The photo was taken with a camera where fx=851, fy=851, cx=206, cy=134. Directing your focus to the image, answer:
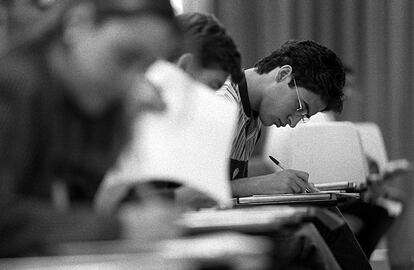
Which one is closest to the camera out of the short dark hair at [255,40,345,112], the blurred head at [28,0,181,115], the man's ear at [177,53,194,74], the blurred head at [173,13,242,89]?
the blurred head at [28,0,181,115]

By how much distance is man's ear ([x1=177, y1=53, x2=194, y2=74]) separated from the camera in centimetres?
179

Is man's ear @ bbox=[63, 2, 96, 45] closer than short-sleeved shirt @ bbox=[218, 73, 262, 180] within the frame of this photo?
Yes

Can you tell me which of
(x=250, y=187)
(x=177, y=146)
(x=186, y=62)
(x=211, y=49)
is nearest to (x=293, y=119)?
→ (x=250, y=187)

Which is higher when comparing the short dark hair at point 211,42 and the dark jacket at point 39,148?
the dark jacket at point 39,148

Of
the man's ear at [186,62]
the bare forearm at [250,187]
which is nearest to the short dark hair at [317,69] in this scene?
the bare forearm at [250,187]

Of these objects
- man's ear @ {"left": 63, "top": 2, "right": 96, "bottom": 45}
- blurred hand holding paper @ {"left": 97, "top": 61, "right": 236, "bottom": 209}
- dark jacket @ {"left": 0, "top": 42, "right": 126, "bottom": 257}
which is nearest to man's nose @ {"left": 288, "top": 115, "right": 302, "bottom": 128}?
blurred hand holding paper @ {"left": 97, "top": 61, "right": 236, "bottom": 209}

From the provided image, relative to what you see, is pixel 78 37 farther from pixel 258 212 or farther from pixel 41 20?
pixel 258 212

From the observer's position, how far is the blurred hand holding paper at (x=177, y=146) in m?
1.46

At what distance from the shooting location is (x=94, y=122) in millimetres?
1231

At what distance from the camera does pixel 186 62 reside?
6.15 ft

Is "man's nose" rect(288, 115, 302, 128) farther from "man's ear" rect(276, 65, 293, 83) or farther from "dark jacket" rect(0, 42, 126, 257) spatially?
"dark jacket" rect(0, 42, 126, 257)

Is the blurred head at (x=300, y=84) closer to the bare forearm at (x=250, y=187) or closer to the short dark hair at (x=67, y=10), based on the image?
the bare forearm at (x=250, y=187)

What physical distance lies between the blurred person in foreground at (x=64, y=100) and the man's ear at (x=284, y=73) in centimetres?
157

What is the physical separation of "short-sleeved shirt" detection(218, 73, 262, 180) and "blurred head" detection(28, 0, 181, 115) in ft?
4.81
